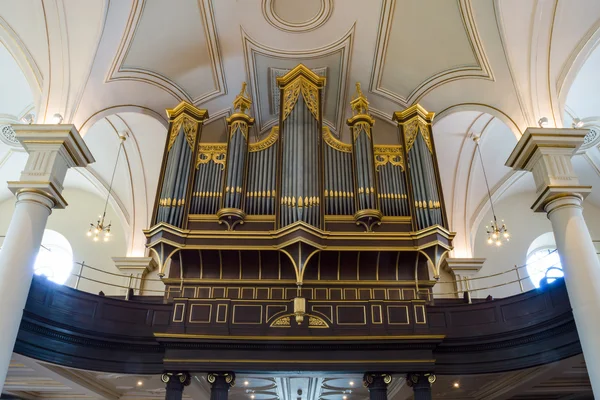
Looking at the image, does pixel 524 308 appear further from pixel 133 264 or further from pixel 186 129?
pixel 133 264

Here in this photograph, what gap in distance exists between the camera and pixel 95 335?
7.54 meters

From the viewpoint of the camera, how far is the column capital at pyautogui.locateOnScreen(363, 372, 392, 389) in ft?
24.0

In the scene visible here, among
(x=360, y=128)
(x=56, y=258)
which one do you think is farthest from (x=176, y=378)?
(x=56, y=258)

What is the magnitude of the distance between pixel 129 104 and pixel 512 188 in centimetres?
1070

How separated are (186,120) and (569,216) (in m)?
7.16

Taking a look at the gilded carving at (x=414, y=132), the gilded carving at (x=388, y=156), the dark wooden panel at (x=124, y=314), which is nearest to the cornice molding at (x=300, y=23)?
the gilded carving at (x=414, y=132)

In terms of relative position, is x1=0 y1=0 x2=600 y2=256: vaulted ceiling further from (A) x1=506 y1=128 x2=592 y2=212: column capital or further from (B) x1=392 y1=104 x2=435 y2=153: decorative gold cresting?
(B) x1=392 y1=104 x2=435 y2=153: decorative gold cresting

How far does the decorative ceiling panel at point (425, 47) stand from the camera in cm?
918

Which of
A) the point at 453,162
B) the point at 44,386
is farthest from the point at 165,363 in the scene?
the point at 453,162

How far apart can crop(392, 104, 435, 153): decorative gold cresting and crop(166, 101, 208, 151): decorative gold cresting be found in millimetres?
4137

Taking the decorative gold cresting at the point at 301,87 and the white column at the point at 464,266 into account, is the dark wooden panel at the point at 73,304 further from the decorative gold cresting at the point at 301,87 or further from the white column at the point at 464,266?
the white column at the point at 464,266

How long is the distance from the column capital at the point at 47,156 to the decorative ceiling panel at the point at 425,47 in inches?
253

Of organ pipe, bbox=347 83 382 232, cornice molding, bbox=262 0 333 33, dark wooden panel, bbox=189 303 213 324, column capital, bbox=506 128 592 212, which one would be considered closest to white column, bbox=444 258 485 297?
column capital, bbox=506 128 592 212

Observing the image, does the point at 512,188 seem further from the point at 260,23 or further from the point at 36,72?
the point at 36,72
